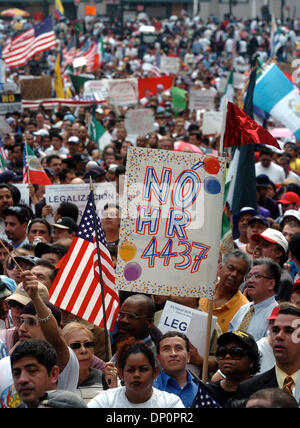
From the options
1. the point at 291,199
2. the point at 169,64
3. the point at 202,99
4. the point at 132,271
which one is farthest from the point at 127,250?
the point at 169,64

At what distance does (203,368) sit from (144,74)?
27.5 meters

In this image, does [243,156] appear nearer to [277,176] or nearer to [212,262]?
[277,176]

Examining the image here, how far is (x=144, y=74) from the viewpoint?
32719mm

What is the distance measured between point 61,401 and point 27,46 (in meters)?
18.7

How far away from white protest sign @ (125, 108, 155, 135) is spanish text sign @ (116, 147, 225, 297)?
1183 cm

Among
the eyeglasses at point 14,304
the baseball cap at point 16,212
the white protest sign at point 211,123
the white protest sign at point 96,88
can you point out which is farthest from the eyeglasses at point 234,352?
the white protest sign at point 96,88

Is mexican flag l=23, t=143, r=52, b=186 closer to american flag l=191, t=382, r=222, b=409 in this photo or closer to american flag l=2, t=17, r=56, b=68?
american flag l=191, t=382, r=222, b=409

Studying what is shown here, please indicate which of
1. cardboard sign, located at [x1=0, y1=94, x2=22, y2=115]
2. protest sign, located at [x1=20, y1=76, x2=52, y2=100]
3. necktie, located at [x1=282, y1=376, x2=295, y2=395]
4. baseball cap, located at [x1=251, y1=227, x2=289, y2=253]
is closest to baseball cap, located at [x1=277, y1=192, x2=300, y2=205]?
baseball cap, located at [x1=251, y1=227, x2=289, y2=253]

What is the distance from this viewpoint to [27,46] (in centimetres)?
2203

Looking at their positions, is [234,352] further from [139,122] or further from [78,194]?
[139,122]

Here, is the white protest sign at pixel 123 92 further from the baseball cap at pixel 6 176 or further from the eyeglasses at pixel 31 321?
the eyeglasses at pixel 31 321

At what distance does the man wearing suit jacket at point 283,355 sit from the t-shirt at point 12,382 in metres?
0.87

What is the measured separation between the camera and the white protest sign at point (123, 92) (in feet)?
69.0

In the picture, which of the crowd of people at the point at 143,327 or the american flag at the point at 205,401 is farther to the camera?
the crowd of people at the point at 143,327
